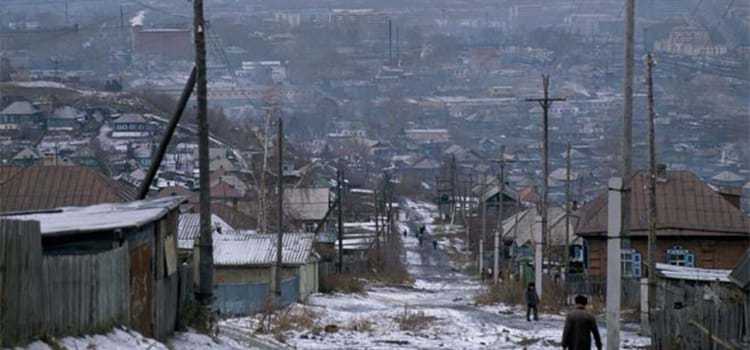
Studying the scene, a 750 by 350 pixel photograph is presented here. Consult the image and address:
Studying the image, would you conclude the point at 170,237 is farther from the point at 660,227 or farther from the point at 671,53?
the point at 671,53

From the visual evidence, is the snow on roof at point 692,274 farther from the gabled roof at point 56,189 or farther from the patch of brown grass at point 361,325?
the gabled roof at point 56,189

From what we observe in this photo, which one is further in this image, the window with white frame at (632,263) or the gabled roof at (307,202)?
the gabled roof at (307,202)

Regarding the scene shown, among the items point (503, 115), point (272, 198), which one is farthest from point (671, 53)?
point (272, 198)

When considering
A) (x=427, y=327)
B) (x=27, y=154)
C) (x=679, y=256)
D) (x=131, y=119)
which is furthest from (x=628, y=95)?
(x=131, y=119)

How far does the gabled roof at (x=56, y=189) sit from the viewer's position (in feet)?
152

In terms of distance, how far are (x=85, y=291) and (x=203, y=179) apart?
828 centimetres

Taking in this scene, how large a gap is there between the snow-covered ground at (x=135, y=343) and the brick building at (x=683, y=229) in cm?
2536

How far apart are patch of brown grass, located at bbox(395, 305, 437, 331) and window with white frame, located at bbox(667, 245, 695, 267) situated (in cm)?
1594

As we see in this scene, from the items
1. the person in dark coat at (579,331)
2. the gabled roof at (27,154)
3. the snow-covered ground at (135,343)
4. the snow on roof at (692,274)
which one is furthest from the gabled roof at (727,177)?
the person in dark coat at (579,331)

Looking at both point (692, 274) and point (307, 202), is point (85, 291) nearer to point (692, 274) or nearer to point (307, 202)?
point (692, 274)

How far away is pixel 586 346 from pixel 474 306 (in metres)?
22.0

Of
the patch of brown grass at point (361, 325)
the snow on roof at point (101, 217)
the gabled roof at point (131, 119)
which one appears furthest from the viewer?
the gabled roof at point (131, 119)

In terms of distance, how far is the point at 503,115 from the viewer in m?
190

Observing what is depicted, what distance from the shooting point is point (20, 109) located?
103312 millimetres
